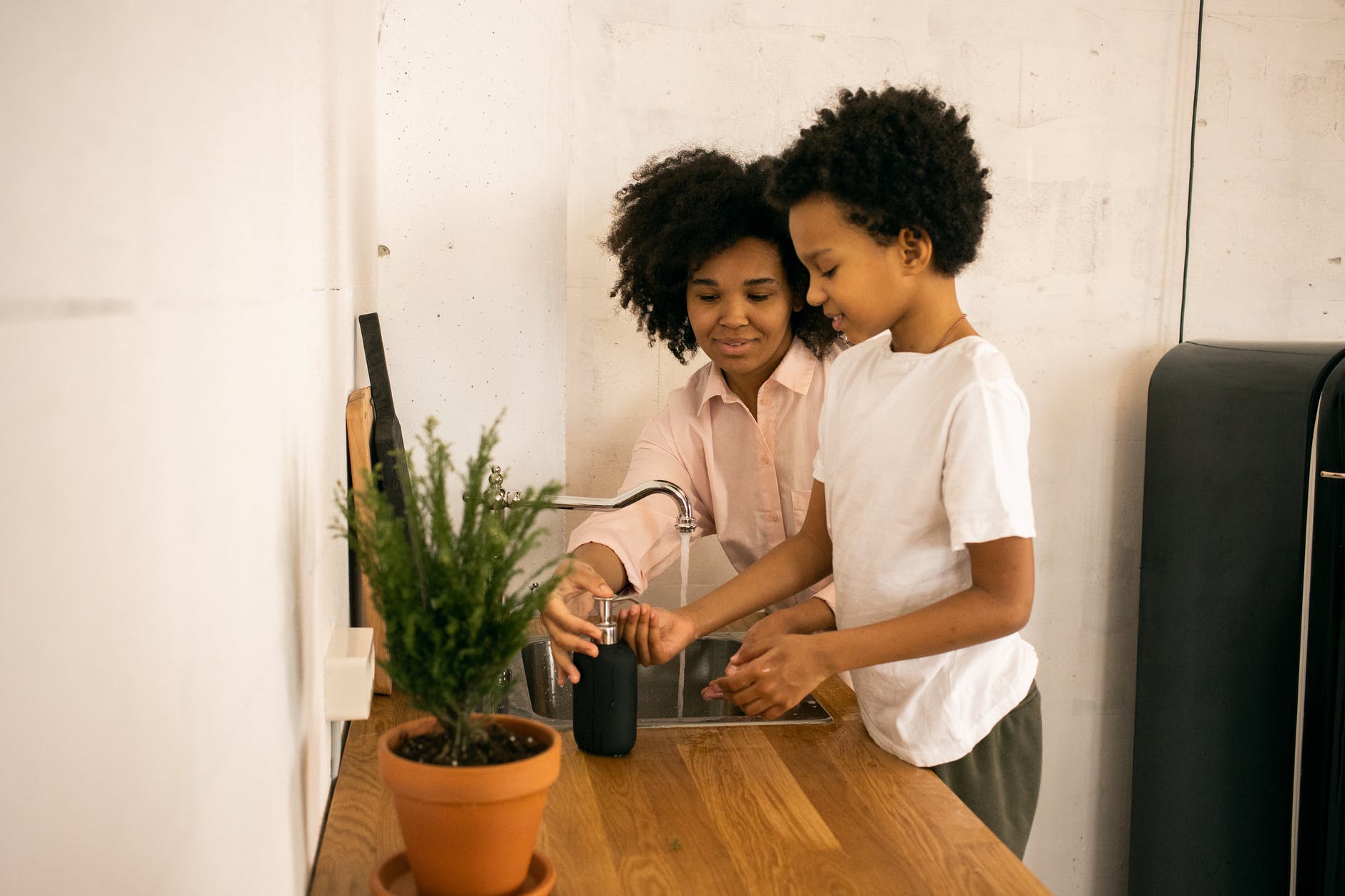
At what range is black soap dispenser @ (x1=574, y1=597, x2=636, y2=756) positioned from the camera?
3.96 ft

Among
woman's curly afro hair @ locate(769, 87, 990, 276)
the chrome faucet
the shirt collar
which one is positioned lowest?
the chrome faucet

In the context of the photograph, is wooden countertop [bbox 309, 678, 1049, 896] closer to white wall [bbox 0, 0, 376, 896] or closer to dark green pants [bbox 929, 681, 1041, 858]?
→ dark green pants [bbox 929, 681, 1041, 858]

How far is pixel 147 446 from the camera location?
38 centimetres

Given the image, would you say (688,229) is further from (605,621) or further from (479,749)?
(479,749)

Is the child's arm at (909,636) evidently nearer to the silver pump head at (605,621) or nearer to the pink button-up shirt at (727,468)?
the silver pump head at (605,621)

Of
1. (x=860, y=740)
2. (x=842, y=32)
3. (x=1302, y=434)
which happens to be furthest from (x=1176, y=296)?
(x=860, y=740)

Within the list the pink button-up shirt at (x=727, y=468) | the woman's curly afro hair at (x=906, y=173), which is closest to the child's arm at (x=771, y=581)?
the pink button-up shirt at (x=727, y=468)

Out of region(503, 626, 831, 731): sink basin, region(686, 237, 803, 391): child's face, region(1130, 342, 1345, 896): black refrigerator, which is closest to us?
region(503, 626, 831, 731): sink basin

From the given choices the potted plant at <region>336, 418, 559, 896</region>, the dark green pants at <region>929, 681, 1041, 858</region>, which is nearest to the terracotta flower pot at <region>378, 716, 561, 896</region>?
the potted plant at <region>336, 418, 559, 896</region>

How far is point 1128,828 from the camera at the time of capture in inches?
100

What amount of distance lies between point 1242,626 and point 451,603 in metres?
1.94

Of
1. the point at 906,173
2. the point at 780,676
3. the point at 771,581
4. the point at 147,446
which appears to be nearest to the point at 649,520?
the point at 771,581

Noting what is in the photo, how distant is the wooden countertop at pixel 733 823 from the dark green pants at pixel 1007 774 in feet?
0.45

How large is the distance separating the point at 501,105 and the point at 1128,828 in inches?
83.3
